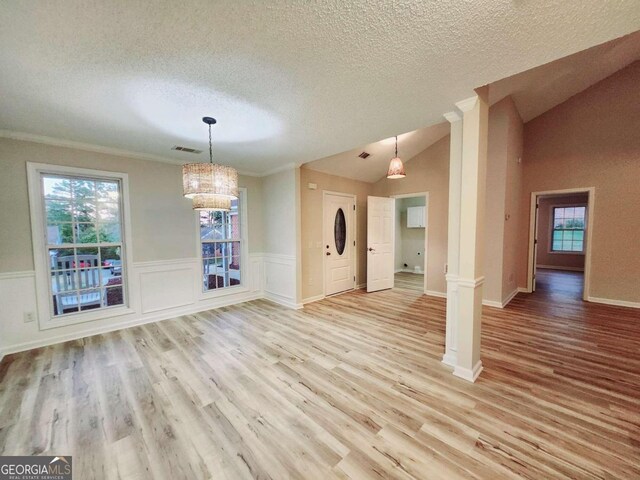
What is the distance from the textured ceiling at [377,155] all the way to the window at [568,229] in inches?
243

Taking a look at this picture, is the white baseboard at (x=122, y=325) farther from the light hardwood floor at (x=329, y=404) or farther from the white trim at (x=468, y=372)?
the white trim at (x=468, y=372)

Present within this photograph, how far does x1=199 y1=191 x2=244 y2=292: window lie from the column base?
387 centimetres

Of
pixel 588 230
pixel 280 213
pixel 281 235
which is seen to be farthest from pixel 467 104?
pixel 588 230

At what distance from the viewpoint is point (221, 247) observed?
453cm

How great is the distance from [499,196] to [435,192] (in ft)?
3.60

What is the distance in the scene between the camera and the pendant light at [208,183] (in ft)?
7.71

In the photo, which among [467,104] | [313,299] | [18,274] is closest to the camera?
[467,104]

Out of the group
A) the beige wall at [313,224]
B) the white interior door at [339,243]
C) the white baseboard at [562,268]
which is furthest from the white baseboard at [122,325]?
the white baseboard at [562,268]

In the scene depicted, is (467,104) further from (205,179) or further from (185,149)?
(185,149)

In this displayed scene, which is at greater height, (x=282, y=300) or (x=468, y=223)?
(x=468, y=223)

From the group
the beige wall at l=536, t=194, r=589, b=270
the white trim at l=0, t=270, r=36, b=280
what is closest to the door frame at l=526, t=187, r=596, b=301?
the beige wall at l=536, t=194, r=589, b=270

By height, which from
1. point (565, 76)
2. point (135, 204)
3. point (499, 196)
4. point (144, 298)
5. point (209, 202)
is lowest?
point (144, 298)

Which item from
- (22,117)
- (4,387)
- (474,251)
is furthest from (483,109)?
(4,387)

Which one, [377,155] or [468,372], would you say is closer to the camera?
[468,372]
